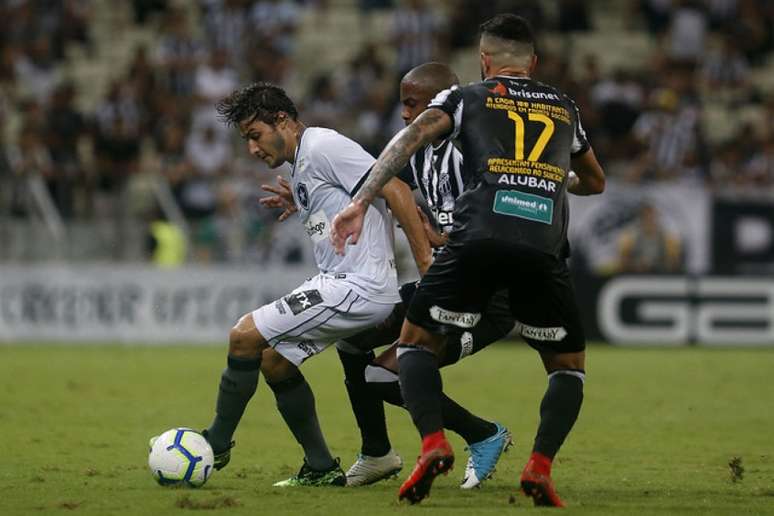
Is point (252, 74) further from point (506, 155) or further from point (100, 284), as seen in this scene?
point (506, 155)

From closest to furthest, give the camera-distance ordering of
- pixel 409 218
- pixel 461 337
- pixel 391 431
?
pixel 409 218 → pixel 461 337 → pixel 391 431

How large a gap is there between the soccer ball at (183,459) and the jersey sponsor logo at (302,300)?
820 mm

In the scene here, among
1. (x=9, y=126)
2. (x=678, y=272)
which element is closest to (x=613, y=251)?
(x=678, y=272)

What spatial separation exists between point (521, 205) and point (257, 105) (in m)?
1.62

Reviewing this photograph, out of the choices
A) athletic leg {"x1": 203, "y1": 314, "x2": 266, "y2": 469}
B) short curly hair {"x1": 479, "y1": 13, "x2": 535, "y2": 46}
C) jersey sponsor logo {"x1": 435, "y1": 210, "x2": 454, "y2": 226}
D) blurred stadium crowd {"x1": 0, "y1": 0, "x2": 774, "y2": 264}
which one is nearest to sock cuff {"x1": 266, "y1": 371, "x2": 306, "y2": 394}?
athletic leg {"x1": 203, "y1": 314, "x2": 266, "y2": 469}

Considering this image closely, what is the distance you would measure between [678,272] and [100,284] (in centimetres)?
746

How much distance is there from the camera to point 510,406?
11867 mm

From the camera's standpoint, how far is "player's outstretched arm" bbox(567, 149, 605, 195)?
22.8ft

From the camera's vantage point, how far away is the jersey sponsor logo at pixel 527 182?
6410 millimetres

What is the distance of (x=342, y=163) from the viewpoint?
7176 millimetres

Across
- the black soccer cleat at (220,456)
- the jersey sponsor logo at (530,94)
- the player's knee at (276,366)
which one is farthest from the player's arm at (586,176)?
the black soccer cleat at (220,456)

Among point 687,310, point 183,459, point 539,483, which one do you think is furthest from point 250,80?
point 539,483

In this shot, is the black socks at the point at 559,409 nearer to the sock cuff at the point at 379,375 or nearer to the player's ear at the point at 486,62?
the sock cuff at the point at 379,375

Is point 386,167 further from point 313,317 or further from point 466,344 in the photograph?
point 466,344
